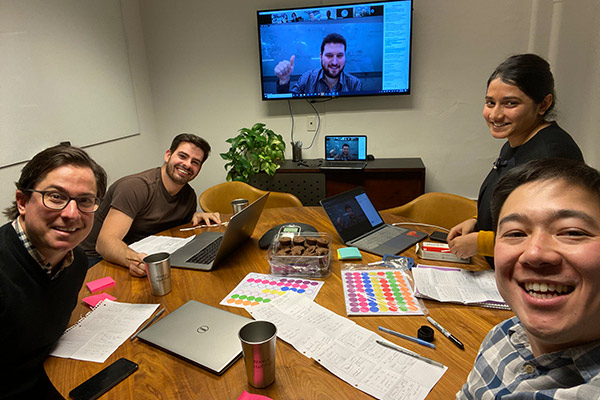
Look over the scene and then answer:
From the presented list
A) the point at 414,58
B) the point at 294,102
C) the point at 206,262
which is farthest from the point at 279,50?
the point at 206,262

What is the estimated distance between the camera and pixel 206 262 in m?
1.52

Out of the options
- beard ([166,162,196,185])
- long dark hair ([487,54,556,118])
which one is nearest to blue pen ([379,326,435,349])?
long dark hair ([487,54,556,118])

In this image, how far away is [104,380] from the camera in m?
0.90

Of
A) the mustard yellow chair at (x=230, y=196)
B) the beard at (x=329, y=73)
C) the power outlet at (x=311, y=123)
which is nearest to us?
the mustard yellow chair at (x=230, y=196)

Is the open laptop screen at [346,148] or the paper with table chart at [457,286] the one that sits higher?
the open laptop screen at [346,148]

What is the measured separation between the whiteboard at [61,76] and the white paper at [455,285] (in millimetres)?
2456

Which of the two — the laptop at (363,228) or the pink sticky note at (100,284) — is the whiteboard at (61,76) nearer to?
the pink sticky note at (100,284)

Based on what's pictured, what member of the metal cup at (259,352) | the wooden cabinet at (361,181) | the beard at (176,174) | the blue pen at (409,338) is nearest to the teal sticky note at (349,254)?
the blue pen at (409,338)

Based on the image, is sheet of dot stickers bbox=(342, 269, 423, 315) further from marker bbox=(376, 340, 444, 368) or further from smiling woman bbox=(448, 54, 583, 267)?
smiling woman bbox=(448, 54, 583, 267)

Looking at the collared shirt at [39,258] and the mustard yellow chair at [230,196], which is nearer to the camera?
the collared shirt at [39,258]

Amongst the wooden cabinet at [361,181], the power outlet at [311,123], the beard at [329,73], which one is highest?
the beard at [329,73]

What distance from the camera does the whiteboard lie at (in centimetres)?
225

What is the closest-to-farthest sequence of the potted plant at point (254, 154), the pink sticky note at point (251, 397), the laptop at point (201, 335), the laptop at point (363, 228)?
the pink sticky note at point (251, 397), the laptop at point (201, 335), the laptop at point (363, 228), the potted plant at point (254, 154)

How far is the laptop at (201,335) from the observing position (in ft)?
3.08
